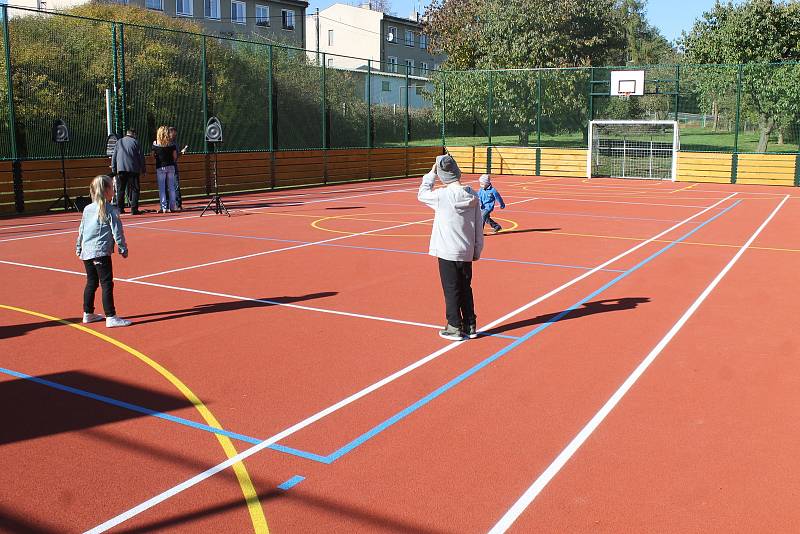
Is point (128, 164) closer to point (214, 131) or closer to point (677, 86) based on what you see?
point (214, 131)

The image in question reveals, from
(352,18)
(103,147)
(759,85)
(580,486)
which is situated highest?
(352,18)

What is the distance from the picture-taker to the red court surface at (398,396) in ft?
14.6

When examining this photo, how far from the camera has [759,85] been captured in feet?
97.8

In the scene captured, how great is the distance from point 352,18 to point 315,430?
6836cm

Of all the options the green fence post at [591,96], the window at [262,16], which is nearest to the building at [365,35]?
the window at [262,16]

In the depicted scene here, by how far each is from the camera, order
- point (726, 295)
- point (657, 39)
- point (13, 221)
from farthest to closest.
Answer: point (657, 39)
point (13, 221)
point (726, 295)

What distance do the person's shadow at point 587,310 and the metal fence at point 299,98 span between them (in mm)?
14189

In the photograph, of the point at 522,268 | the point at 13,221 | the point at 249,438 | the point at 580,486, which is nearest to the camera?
the point at 580,486

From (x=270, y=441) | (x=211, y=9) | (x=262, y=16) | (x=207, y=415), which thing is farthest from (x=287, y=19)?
(x=270, y=441)

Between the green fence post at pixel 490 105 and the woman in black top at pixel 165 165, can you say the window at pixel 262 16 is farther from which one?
the woman in black top at pixel 165 165

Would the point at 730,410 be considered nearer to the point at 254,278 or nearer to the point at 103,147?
the point at 254,278

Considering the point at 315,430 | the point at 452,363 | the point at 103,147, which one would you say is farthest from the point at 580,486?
the point at 103,147

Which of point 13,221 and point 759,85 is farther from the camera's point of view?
point 759,85

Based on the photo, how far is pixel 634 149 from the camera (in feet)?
102
